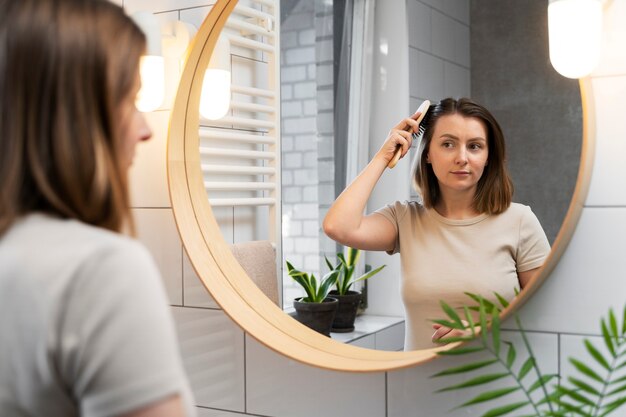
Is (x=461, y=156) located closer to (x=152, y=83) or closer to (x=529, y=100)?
(x=529, y=100)

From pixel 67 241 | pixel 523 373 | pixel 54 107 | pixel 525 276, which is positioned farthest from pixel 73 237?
pixel 525 276

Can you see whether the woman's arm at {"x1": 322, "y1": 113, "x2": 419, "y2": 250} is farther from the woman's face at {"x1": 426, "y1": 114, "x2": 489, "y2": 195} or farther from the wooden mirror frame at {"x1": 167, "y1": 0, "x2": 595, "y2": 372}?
the wooden mirror frame at {"x1": 167, "y1": 0, "x2": 595, "y2": 372}

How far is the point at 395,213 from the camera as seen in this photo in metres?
1.31

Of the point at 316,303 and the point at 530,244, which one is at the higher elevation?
the point at 530,244

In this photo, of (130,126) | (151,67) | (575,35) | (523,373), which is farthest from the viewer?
(151,67)

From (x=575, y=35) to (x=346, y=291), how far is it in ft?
2.29

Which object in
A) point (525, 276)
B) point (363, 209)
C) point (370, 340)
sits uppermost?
point (363, 209)

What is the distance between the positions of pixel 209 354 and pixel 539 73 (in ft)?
2.70

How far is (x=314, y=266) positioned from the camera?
1.55 metres

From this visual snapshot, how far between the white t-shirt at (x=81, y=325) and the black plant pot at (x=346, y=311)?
0.86m

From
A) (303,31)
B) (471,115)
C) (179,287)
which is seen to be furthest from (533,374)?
(303,31)

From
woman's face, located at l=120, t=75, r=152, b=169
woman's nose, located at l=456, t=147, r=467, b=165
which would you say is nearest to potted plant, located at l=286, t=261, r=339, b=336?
woman's nose, located at l=456, t=147, r=467, b=165

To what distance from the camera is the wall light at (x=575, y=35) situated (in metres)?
1.02

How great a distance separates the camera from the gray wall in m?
1.09
